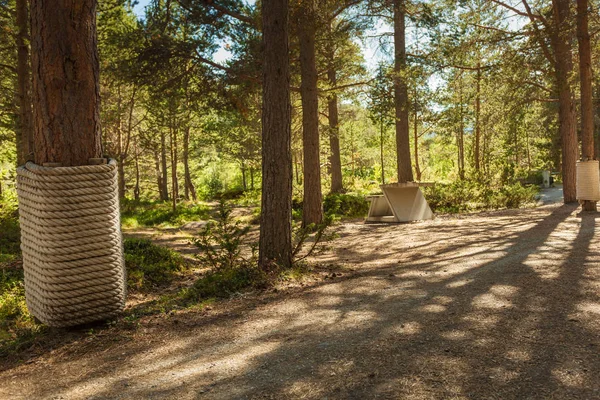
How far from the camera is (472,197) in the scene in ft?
49.8

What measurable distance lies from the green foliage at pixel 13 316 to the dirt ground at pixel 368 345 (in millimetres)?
400

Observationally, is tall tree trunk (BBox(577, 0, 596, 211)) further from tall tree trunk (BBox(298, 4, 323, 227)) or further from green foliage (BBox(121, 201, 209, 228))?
green foliage (BBox(121, 201, 209, 228))

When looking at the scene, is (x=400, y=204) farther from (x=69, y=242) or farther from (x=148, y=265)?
(x=69, y=242)

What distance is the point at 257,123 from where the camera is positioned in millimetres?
23250

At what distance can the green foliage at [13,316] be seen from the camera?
3.14 m

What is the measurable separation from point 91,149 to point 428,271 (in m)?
3.29

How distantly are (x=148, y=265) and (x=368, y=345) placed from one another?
3.43m

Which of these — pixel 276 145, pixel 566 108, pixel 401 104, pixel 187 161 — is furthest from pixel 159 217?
pixel 566 108

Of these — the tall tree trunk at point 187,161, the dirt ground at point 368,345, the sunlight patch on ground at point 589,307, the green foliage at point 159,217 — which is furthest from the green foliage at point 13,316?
the tall tree trunk at point 187,161

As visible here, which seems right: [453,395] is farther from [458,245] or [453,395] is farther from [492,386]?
[458,245]

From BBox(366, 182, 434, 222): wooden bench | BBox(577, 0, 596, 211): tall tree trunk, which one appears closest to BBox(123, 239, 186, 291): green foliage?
BBox(366, 182, 434, 222): wooden bench

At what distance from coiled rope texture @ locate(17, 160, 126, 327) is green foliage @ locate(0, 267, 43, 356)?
10.0 inches

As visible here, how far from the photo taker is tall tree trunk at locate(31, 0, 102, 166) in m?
3.00

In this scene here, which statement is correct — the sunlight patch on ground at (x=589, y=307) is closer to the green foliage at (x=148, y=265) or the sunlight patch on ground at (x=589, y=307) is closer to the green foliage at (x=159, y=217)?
the green foliage at (x=148, y=265)
